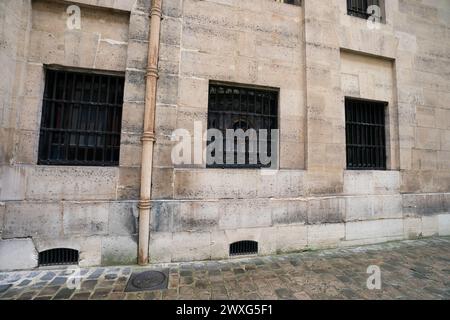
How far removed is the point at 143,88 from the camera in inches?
179

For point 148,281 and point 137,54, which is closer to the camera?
point 148,281

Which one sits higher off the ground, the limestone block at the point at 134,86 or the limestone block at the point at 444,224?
the limestone block at the point at 134,86

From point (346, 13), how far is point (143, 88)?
5.39 m

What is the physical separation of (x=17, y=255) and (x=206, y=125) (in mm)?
3954

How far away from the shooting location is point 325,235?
5.18 meters

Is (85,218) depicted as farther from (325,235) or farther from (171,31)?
(325,235)

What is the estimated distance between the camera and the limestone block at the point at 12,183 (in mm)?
3918

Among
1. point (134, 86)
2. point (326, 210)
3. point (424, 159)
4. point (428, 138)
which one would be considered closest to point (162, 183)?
point (134, 86)

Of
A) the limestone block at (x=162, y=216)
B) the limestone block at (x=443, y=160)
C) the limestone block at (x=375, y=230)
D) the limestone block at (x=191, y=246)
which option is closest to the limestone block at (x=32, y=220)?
the limestone block at (x=162, y=216)

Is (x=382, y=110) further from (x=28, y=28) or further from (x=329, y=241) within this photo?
(x=28, y=28)

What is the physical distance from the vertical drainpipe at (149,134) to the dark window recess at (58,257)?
1.14 m

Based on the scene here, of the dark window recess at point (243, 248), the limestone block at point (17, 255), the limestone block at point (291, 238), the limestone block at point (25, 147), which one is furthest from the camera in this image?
the limestone block at point (291, 238)

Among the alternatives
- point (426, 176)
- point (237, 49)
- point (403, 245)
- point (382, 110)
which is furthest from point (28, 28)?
point (426, 176)

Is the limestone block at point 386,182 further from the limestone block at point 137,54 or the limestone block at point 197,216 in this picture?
the limestone block at point 137,54
